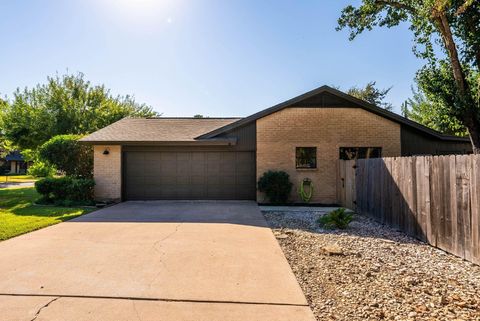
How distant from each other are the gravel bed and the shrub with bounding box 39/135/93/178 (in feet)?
34.4

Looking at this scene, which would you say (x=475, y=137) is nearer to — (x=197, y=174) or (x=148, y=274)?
(x=197, y=174)

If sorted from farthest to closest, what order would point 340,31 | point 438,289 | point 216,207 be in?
point 340,31
point 216,207
point 438,289

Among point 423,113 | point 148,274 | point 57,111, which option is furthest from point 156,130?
point 423,113

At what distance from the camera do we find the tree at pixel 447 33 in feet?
35.3

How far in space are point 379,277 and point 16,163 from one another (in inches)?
2424

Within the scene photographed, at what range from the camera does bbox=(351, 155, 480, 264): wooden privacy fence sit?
4746 mm

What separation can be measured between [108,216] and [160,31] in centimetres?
728

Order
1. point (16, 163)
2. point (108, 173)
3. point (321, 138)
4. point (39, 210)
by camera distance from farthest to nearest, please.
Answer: point (16, 163) → point (108, 173) → point (321, 138) → point (39, 210)

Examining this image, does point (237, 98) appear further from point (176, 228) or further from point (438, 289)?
point (438, 289)

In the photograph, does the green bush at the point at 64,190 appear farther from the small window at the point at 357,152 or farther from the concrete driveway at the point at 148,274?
the small window at the point at 357,152

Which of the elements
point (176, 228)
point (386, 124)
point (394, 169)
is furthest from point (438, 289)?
point (386, 124)

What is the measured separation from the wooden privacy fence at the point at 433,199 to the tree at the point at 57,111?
73.8 ft

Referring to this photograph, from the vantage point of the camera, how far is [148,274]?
432cm

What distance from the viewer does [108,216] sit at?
9.16 metres
